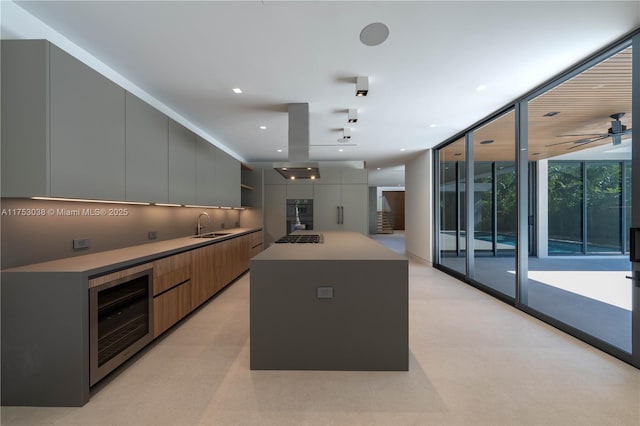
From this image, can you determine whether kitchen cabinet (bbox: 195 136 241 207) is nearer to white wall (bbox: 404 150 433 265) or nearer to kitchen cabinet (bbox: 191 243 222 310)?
kitchen cabinet (bbox: 191 243 222 310)

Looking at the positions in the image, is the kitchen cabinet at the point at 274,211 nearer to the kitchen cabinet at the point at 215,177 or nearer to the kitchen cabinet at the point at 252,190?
the kitchen cabinet at the point at 252,190

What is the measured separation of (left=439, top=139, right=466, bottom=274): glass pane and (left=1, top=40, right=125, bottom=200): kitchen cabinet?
18.5ft

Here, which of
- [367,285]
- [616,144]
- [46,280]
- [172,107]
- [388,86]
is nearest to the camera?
[46,280]

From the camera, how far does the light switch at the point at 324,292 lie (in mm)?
1992

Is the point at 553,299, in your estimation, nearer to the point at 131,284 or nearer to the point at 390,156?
the point at 390,156

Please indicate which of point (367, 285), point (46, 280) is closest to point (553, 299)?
point (367, 285)

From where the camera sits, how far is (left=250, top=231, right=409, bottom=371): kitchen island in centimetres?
199

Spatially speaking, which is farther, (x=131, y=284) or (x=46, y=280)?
(x=131, y=284)

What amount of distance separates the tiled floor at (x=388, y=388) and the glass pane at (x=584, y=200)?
76cm

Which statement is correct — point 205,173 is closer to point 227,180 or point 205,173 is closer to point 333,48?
point 227,180

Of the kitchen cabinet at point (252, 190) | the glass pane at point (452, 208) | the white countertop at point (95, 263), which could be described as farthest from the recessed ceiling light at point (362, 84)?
the kitchen cabinet at point (252, 190)

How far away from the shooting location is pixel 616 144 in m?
3.81

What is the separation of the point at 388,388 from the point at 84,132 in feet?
9.76

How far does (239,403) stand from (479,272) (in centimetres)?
529
